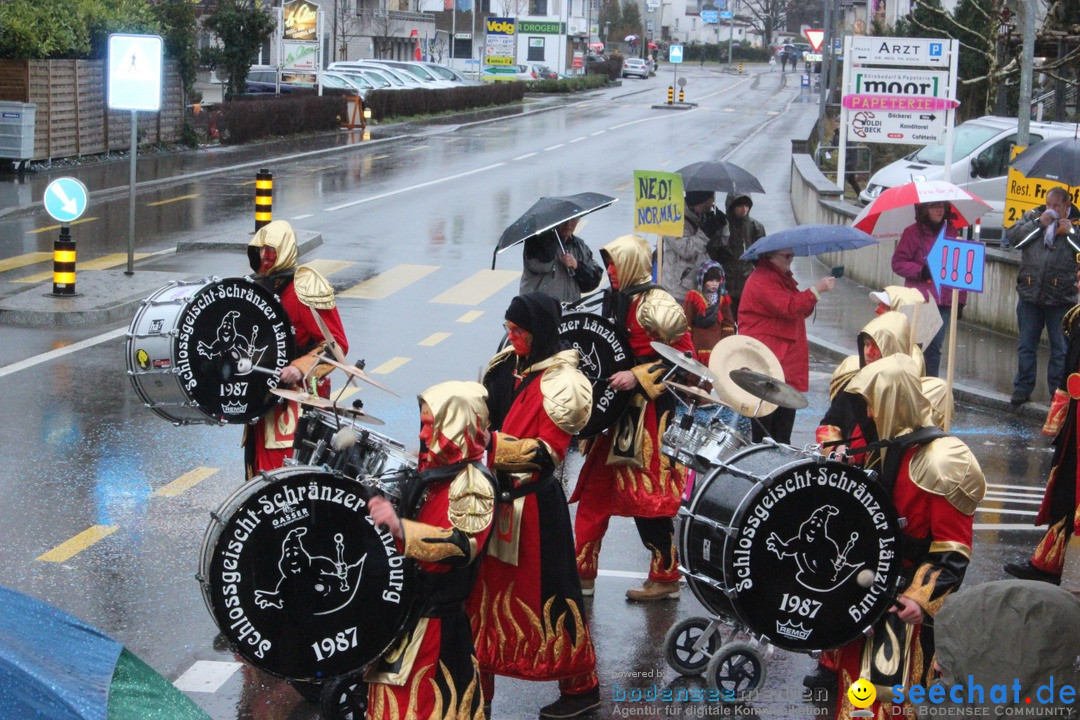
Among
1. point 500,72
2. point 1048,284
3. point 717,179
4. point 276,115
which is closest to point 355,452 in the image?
point 717,179

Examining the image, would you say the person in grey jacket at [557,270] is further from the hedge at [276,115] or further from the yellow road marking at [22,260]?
the hedge at [276,115]

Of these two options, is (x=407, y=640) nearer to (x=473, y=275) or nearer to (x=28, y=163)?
(x=473, y=275)

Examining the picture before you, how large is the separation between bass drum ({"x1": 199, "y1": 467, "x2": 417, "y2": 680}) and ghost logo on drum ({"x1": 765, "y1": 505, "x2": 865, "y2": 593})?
136cm

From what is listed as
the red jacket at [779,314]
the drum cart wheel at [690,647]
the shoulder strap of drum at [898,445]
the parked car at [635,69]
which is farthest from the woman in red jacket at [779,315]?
the parked car at [635,69]

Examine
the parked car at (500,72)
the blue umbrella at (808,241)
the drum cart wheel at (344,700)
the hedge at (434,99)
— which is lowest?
the drum cart wheel at (344,700)

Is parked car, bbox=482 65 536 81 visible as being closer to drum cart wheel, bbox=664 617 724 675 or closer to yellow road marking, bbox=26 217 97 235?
yellow road marking, bbox=26 217 97 235

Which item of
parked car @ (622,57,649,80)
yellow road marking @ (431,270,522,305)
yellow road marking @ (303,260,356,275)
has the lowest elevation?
yellow road marking @ (431,270,522,305)

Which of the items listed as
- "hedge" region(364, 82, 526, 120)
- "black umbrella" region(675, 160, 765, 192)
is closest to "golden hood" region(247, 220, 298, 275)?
"black umbrella" region(675, 160, 765, 192)

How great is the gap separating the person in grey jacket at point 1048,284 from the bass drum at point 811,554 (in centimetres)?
729

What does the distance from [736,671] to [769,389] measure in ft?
4.19

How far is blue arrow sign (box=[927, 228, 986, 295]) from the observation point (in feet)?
30.1

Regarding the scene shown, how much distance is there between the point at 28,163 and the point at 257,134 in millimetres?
8852

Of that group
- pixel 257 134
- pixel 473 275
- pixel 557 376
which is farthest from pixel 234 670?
pixel 257 134

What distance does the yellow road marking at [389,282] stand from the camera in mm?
16644
